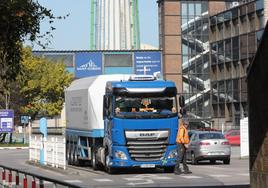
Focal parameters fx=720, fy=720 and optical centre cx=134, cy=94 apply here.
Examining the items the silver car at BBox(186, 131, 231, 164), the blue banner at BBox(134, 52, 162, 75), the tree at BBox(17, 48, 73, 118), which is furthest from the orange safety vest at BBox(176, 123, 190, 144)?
the blue banner at BBox(134, 52, 162, 75)

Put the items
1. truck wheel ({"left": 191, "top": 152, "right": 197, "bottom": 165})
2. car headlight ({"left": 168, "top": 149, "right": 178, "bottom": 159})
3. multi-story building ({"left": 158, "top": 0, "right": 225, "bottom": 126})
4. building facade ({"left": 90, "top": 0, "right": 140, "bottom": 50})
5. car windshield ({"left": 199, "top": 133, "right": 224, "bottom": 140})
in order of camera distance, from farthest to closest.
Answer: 1. building facade ({"left": 90, "top": 0, "right": 140, "bottom": 50})
2. multi-story building ({"left": 158, "top": 0, "right": 225, "bottom": 126})
3. truck wheel ({"left": 191, "top": 152, "right": 197, "bottom": 165})
4. car windshield ({"left": 199, "top": 133, "right": 224, "bottom": 140})
5. car headlight ({"left": 168, "top": 149, "right": 178, "bottom": 159})

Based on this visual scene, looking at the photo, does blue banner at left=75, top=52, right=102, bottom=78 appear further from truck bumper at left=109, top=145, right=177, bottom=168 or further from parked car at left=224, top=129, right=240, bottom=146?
truck bumper at left=109, top=145, right=177, bottom=168

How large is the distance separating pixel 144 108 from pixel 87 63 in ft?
220

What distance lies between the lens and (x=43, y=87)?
77.9m

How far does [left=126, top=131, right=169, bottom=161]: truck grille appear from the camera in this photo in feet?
79.6

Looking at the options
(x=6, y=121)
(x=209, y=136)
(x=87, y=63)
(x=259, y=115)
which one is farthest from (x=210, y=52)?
(x=259, y=115)

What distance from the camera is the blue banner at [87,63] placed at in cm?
9050

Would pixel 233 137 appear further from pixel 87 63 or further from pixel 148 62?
pixel 87 63

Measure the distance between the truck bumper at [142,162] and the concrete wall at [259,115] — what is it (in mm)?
11895

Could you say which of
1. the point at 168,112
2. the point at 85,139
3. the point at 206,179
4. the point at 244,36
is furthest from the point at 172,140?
the point at 244,36

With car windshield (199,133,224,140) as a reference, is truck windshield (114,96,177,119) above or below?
above

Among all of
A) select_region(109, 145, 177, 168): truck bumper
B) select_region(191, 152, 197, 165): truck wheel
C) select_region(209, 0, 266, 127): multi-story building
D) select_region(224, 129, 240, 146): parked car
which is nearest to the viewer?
select_region(109, 145, 177, 168): truck bumper

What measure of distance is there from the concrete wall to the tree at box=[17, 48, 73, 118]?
63.8 m

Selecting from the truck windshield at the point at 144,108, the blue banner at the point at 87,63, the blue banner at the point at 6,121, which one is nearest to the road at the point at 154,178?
the truck windshield at the point at 144,108
